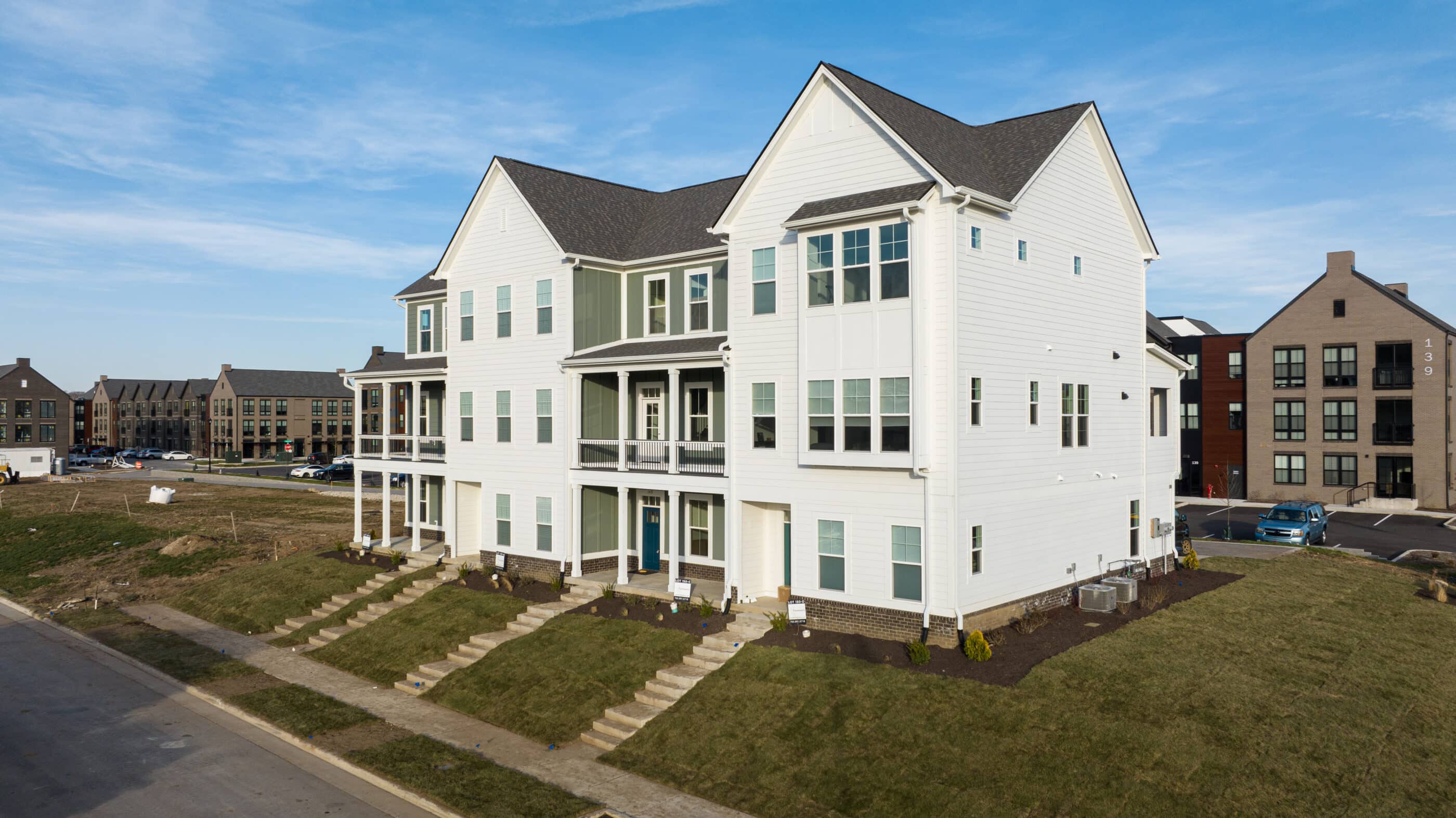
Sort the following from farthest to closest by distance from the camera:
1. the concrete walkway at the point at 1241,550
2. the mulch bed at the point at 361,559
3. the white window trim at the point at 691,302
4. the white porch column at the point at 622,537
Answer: the mulch bed at the point at 361,559
the concrete walkway at the point at 1241,550
the white window trim at the point at 691,302
the white porch column at the point at 622,537

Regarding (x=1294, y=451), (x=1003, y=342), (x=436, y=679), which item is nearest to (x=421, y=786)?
(x=436, y=679)

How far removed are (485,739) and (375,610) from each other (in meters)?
10.8

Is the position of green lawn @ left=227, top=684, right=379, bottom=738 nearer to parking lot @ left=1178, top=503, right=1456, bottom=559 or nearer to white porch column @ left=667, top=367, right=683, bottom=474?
white porch column @ left=667, top=367, right=683, bottom=474

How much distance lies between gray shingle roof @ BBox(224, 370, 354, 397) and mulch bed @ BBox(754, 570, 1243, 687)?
110006mm

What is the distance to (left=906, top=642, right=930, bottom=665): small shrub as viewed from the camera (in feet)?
59.5

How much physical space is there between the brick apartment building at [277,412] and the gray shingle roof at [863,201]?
10908 centimetres

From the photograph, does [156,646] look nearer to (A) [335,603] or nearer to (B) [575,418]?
(A) [335,603]

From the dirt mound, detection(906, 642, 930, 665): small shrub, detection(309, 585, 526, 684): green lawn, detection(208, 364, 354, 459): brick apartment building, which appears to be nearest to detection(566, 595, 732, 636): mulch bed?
detection(309, 585, 526, 684): green lawn

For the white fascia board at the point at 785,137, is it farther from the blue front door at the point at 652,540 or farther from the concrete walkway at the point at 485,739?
the concrete walkway at the point at 485,739

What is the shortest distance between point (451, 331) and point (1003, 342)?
1893cm

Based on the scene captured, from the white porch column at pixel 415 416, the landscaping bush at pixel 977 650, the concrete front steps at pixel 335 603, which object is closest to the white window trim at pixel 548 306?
the white porch column at pixel 415 416

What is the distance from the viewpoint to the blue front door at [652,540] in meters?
28.2

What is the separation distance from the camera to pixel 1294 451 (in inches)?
2119

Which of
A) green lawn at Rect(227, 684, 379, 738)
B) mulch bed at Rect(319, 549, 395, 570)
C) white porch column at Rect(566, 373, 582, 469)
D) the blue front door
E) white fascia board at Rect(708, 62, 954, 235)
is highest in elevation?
white fascia board at Rect(708, 62, 954, 235)
